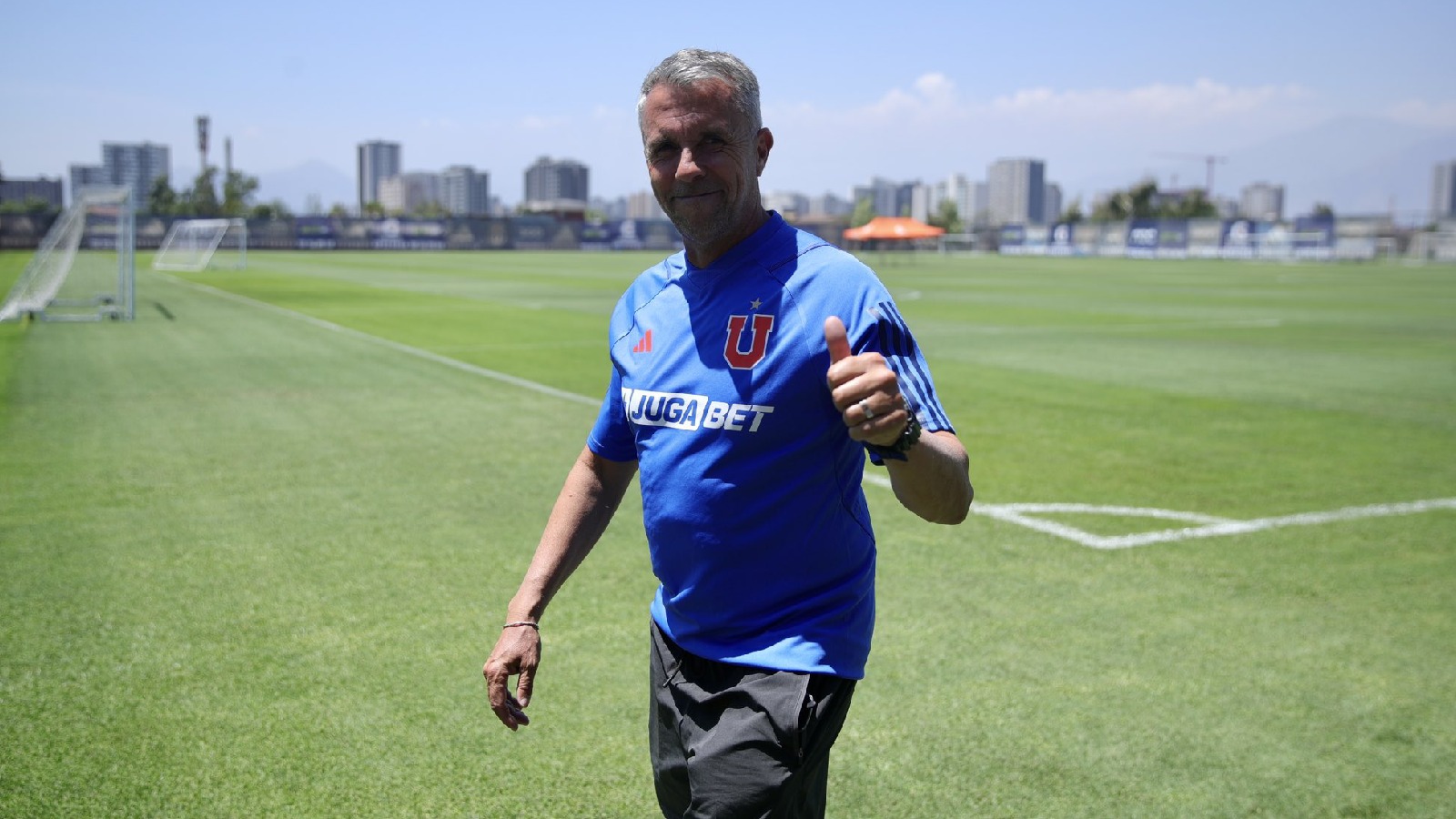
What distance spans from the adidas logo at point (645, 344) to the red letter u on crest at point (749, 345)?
25cm

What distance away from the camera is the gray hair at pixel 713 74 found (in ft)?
7.61

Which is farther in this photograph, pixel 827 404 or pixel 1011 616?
pixel 1011 616

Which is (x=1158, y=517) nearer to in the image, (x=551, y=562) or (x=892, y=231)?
(x=551, y=562)

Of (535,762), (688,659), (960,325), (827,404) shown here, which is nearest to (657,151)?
(827,404)

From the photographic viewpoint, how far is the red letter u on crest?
229cm

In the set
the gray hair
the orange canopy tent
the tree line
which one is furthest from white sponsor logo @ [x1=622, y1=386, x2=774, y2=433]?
the tree line

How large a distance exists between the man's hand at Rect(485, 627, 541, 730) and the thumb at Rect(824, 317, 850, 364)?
118 cm

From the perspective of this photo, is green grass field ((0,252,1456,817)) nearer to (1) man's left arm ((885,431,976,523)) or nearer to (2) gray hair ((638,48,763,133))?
(1) man's left arm ((885,431,976,523))

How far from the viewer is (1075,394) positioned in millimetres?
13211

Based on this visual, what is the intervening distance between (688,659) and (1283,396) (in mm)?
12293

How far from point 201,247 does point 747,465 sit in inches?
1839

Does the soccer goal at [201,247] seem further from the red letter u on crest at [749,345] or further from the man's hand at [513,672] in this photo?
the red letter u on crest at [749,345]

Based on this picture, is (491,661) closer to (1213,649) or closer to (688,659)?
(688,659)

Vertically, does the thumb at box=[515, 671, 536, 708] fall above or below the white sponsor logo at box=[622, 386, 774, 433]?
below
